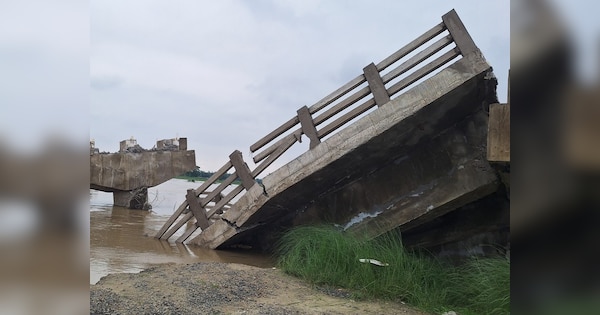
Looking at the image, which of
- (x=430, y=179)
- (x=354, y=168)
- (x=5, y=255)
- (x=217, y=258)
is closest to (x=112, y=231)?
(x=217, y=258)

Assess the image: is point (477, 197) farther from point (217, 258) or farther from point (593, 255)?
point (593, 255)

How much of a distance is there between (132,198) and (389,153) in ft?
38.6

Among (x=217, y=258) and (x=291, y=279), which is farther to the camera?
(x=217, y=258)

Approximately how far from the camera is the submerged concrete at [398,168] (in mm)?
6758

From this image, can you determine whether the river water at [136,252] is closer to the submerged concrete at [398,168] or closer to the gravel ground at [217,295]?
the submerged concrete at [398,168]

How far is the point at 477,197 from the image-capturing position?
7.23m

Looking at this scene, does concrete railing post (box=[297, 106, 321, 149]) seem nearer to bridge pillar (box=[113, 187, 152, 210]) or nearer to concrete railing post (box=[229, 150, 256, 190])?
concrete railing post (box=[229, 150, 256, 190])

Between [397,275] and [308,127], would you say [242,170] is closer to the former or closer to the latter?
[308,127]

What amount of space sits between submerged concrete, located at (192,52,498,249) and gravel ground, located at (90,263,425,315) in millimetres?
1983

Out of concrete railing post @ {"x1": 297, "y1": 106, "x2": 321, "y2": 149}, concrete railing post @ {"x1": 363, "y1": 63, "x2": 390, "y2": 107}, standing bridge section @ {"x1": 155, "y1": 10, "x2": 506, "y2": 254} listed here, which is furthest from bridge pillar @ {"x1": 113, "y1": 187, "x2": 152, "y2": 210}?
concrete railing post @ {"x1": 363, "y1": 63, "x2": 390, "y2": 107}

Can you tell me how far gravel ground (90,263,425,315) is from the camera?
14.1 ft

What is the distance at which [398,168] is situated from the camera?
25.8 ft

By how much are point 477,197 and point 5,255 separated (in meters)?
7.07

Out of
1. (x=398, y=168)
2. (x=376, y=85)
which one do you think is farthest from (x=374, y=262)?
(x=376, y=85)
